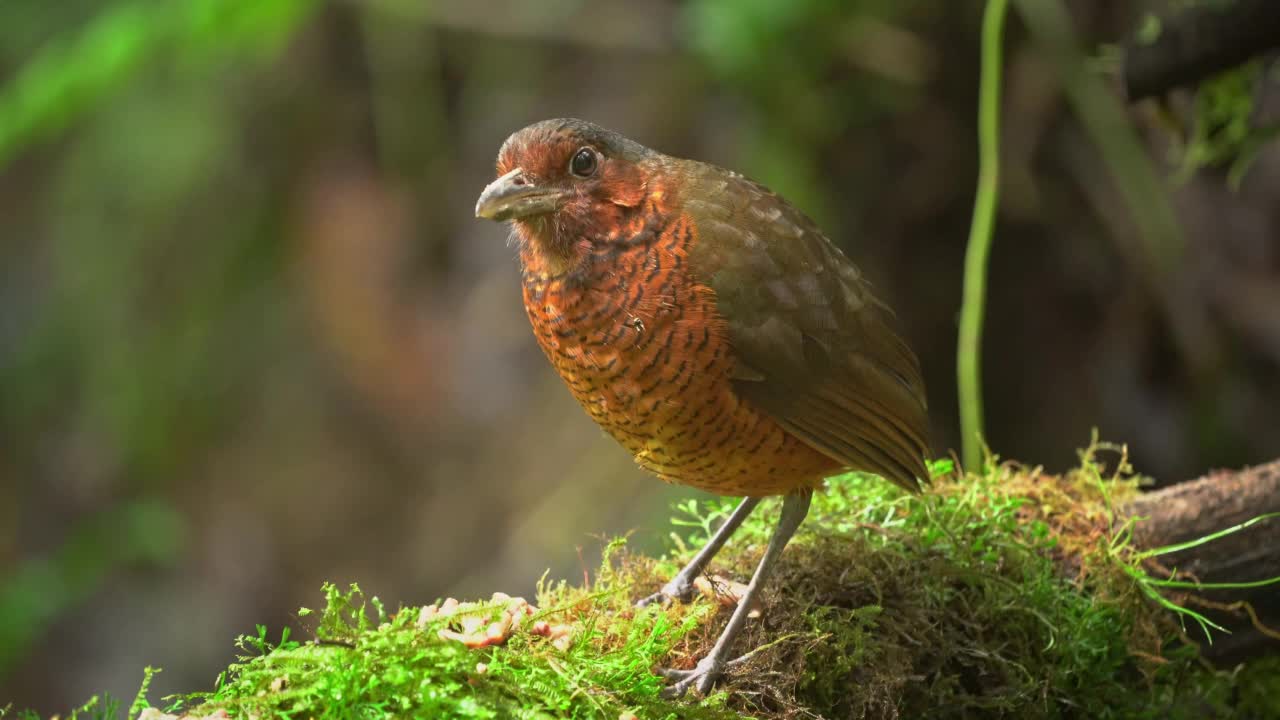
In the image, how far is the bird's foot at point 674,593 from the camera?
265cm

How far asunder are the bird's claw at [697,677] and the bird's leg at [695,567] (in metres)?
0.29

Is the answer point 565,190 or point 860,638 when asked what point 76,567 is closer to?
point 565,190

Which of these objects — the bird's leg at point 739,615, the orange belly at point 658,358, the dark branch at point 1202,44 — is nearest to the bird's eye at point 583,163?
the orange belly at point 658,358

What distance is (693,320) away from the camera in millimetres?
2402

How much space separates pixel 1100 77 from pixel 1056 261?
977mm

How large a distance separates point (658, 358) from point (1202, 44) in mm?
1807

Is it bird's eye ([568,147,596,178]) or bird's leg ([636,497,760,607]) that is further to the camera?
bird's leg ([636,497,760,607])

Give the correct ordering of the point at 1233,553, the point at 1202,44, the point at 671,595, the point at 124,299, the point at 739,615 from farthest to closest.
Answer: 1. the point at 124,299
2. the point at 1202,44
3. the point at 1233,553
4. the point at 671,595
5. the point at 739,615

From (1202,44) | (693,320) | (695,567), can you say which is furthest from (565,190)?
(1202,44)

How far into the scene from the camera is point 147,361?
266 inches

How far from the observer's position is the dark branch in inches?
118

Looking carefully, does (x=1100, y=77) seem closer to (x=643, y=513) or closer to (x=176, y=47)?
(x=643, y=513)

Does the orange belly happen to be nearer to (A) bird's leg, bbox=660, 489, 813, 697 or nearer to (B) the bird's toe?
(A) bird's leg, bbox=660, 489, 813, 697

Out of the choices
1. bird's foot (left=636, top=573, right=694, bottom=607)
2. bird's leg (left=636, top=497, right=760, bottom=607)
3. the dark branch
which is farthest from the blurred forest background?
bird's foot (left=636, top=573, right=694, bottom=607)
